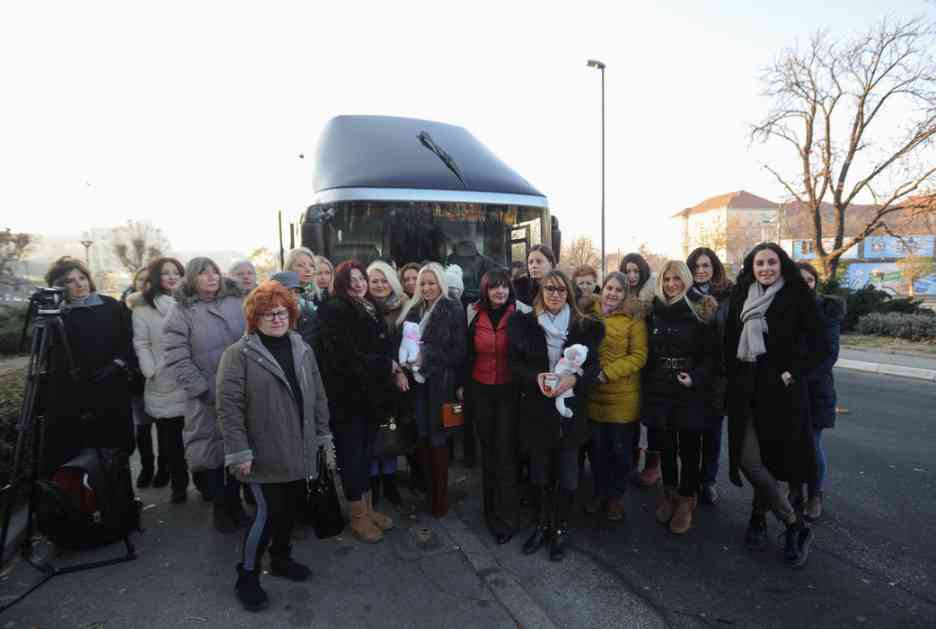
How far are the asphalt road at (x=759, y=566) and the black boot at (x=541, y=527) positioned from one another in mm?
101

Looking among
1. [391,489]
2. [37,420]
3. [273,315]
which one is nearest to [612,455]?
[391,489]

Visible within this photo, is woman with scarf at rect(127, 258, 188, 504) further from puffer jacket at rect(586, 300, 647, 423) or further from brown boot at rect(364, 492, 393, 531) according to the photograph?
puffer jacket at rect(586, 300, 647, 423)

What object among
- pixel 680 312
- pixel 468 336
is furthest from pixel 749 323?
pixel 468 336

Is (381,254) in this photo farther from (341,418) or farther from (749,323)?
(749,323)

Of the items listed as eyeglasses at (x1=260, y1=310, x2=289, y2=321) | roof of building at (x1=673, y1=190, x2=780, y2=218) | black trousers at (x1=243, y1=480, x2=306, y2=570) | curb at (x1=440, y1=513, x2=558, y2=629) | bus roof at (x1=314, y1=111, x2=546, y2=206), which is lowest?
curb at (x1=440, y1=513, x2=558, y2=629)

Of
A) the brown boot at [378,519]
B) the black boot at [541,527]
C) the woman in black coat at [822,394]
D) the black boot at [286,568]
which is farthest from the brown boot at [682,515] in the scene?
the black boot at [286,568]

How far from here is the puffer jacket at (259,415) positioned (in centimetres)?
280

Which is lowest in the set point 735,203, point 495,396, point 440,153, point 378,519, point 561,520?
point 378,519

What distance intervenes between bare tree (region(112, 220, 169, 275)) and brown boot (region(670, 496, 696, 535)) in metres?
42.5

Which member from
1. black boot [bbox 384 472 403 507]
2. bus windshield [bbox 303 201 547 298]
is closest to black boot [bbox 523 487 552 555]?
black boot [bbox 384 472 403 507]

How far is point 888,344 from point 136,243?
48002 millimetres

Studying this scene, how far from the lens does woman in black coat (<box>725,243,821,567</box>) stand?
324cm

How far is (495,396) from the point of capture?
3.75 metres

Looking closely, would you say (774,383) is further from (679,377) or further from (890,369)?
(890,369)
